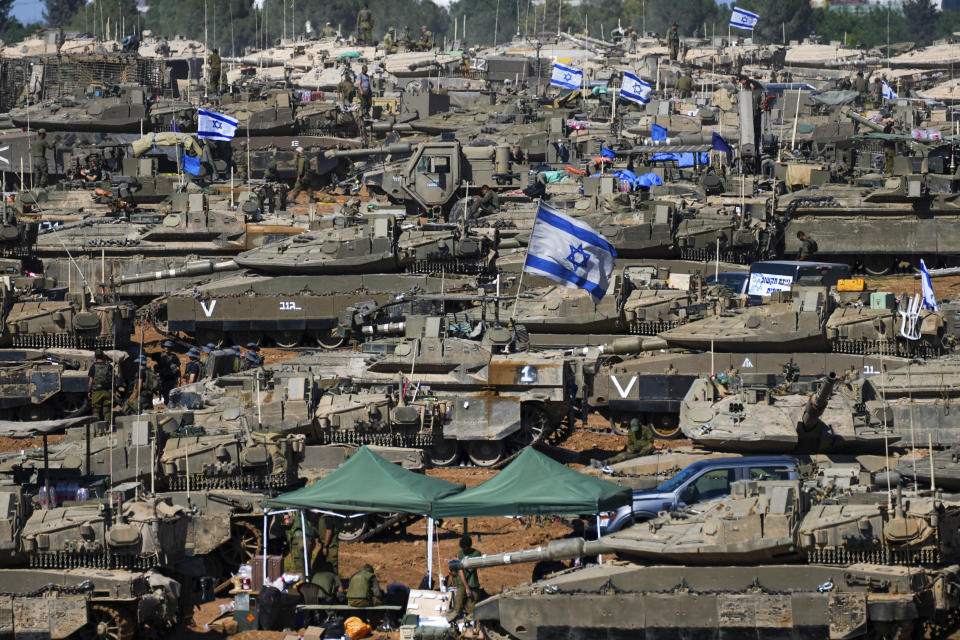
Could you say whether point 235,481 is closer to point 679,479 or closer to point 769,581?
point 679,479

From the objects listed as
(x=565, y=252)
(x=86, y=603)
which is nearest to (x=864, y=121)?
(x=565, y=252)

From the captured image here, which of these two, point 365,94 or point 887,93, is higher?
point 887,93

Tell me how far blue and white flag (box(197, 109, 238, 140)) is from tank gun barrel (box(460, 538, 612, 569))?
36550 millimetres

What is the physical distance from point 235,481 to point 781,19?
4076 inches

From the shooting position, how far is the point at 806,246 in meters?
48.0

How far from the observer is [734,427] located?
30125 millimetres

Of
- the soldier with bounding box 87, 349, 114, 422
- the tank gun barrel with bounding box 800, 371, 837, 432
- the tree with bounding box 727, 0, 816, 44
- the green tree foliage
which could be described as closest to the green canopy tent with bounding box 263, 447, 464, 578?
the tank gun barrel with bounding box 800, 371, 837, 432

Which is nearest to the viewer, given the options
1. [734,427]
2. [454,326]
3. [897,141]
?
[734,427]

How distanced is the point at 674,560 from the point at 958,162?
3761 cm

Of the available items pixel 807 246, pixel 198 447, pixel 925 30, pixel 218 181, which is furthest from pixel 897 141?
pixel 925 30

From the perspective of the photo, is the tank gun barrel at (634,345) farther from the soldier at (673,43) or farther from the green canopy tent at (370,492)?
the soldier at (673,43)

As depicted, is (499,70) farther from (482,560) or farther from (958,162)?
(482,560)

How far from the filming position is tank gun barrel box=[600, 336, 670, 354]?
35.2 m

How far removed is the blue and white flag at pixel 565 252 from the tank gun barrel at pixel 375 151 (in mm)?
32876
